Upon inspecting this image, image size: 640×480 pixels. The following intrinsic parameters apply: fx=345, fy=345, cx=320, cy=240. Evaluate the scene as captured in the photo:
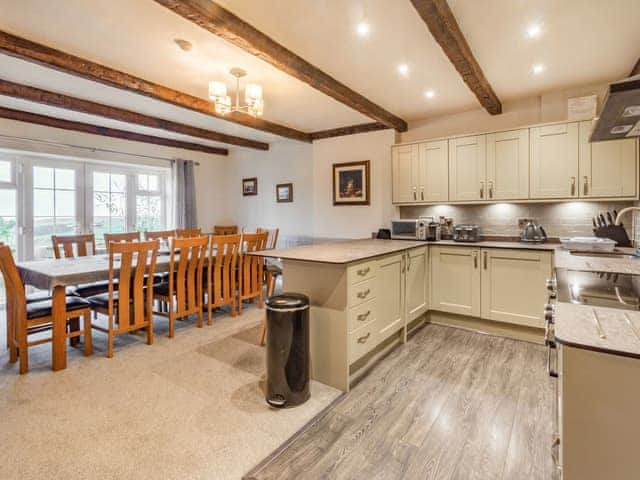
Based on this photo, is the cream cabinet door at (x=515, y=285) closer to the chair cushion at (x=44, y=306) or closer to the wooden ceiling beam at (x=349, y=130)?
the wooden ceiling beam at (x=349, y=130)

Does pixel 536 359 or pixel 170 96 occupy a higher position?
pixel 170 96

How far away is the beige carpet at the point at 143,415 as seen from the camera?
1.66 metres

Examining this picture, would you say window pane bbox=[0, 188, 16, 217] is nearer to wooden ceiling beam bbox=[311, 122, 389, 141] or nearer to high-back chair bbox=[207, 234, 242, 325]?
high-back chair bbox=[207, 234, 242, 325]

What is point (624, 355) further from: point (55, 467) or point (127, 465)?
point (55, 467)

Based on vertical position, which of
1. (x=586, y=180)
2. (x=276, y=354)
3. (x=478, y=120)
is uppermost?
(x=478, y=120)

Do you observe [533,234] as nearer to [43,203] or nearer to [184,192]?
[184,192]

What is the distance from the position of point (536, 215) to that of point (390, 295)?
2.10m

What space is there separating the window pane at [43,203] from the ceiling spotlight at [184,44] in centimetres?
345

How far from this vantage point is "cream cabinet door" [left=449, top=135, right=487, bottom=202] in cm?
377

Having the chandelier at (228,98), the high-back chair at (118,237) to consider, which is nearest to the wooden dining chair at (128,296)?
the high-back chair at (118,237)

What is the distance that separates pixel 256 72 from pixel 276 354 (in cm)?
246

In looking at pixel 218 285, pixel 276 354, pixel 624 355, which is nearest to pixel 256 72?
pixel 218 285

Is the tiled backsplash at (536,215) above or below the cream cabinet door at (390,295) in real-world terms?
above

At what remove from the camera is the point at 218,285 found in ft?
12.4
